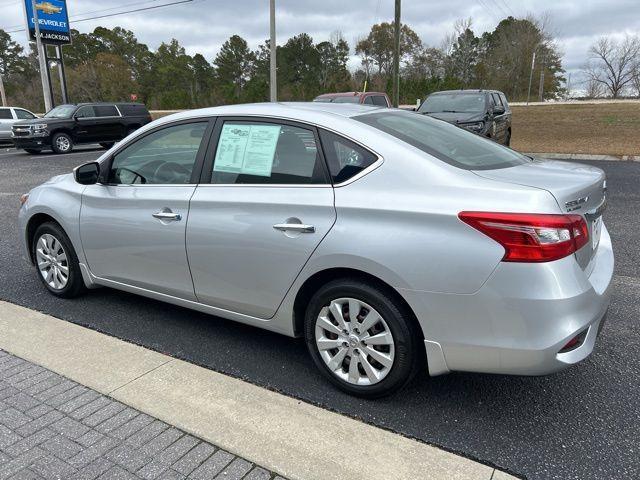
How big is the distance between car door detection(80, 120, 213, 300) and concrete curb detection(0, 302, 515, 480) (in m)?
0.52

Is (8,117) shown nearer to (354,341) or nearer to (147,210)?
(147,210)

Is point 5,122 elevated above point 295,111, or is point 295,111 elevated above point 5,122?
point 295,111

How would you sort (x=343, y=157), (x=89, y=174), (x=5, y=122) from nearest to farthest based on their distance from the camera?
(x=343, y=157)
(x=89, y=174)
(x=5, y=122)

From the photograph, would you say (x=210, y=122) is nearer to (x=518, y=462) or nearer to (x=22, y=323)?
(x=22, y=323)

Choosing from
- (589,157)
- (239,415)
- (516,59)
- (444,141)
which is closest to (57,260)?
(239,415)

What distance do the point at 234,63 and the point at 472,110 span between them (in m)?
63.5

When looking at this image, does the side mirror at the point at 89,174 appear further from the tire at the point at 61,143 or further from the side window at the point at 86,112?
the side window at the point at 86,112

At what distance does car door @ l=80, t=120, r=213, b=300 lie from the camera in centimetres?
332

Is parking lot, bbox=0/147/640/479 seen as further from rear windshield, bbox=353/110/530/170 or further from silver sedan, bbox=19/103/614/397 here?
rear windshield, bbox=353/110/530/170

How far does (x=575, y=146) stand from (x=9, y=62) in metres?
79.3

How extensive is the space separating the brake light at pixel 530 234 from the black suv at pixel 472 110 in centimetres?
922

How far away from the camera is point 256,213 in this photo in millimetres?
2900

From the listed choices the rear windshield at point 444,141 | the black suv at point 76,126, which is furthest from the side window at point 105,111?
the rear windshield at point 444,141

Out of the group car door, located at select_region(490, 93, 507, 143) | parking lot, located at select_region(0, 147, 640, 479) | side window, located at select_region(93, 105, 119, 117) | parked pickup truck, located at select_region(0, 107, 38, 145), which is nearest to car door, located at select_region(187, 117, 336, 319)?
parking lot, located at select_region(0, 147, 640, 479)
